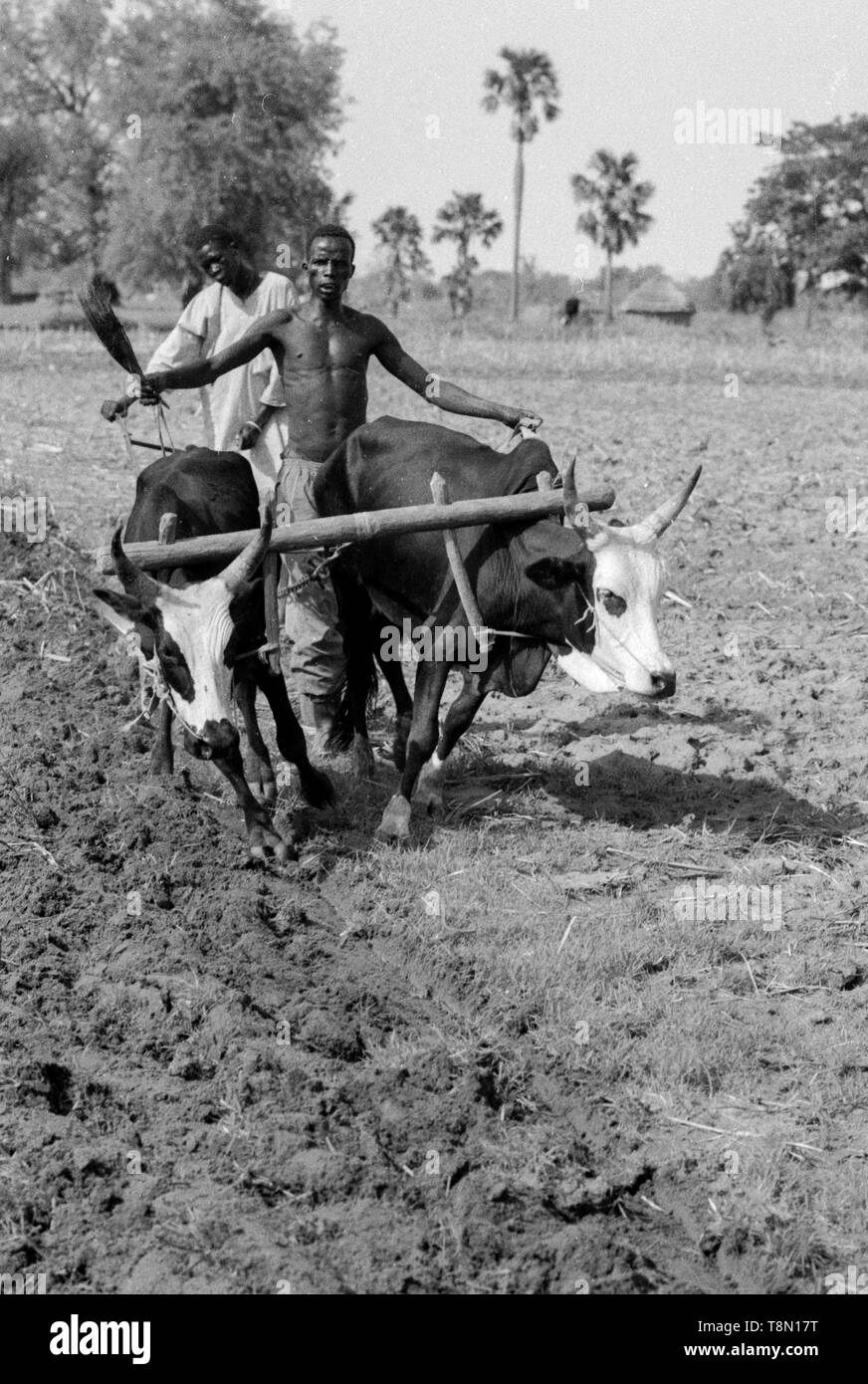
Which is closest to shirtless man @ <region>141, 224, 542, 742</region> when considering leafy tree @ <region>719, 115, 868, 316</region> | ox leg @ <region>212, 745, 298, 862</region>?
ox leg @ <region>212, 745, 298, 862</region>

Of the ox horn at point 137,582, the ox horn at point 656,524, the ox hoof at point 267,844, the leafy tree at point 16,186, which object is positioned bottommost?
the ox hoof at point 267,844

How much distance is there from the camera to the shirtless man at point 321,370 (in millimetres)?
6945

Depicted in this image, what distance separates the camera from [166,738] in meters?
6.99

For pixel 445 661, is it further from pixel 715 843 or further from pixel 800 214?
pixel 800 214

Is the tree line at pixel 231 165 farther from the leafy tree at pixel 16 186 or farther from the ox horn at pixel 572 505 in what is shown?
the ox horn at pixel 572 505

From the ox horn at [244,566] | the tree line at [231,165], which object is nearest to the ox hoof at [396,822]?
the ox horn at [244,566]

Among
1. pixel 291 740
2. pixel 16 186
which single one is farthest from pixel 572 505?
pixel 16 186

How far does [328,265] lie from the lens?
271 inches

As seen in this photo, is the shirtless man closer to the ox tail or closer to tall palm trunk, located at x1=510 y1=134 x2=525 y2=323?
the ox tail

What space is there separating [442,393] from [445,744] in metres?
1.55

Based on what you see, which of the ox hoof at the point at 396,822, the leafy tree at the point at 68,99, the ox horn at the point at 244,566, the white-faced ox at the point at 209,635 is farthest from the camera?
the leafy tree at the point at 68,99

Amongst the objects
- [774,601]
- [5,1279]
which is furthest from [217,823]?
[774,601]

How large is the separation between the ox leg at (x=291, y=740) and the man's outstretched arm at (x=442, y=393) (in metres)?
1.44
